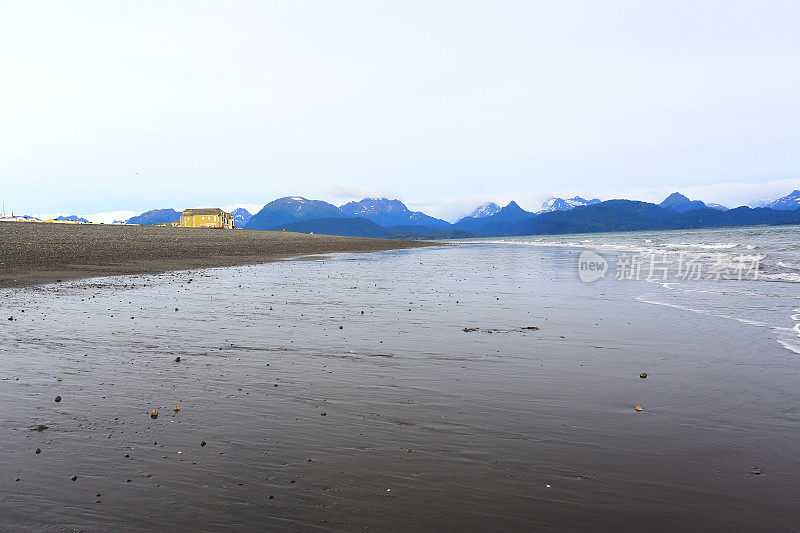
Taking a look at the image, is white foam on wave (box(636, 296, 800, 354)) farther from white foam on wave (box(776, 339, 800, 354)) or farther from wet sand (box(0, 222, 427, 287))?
wet sand (box(0, 222, 427, 287))

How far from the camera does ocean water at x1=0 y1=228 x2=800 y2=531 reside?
14.8ft

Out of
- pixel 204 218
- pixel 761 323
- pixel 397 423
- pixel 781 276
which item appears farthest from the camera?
pixel 204 218

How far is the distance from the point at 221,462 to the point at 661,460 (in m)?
4.85

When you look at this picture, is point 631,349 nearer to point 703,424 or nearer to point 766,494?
point 703,424

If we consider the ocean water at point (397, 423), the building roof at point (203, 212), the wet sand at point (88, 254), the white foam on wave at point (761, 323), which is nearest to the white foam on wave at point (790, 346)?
the white foam on wave at point (761, 323)

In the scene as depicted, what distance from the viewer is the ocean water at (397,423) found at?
4512 millimetres

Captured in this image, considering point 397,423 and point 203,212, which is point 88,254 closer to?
point 397,423

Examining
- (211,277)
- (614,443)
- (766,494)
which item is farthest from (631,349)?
(211,277)

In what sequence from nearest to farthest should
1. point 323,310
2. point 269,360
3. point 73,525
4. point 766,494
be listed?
1. point 73,525
2. point 766,494
3. point 269,360
4. point 323,310

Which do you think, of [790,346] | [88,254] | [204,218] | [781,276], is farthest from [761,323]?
[204,218]

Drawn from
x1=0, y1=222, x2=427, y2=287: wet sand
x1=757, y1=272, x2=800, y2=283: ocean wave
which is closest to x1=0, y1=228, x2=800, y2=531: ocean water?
x1=0, y1=222, x2=427, y2=287: wet sand

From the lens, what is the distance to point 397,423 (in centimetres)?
650

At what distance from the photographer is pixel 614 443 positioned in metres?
5.92

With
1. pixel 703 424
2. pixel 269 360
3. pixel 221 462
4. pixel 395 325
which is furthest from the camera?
pixel 395 325
